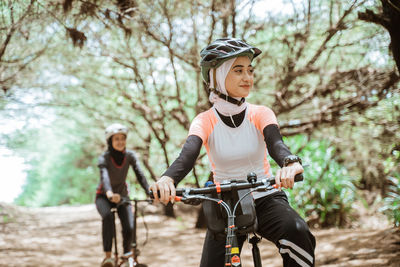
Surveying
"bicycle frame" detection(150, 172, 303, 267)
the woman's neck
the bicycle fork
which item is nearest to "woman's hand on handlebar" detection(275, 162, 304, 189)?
"bicycle frame" detection(150, 172, 303, 267)

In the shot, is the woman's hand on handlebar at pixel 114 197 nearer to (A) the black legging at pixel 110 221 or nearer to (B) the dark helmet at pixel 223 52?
(A) the black legging at pixel 110 221

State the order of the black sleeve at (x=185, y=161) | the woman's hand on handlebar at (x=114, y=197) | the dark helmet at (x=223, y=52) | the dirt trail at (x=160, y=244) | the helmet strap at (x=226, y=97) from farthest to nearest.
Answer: the dirt trail at (x=160, y=244), the woman's hand on handlebar at (x=114, y=197), the helmet strap at (x=226, y=97), the dark helmet at (x=223, y=52), the black sleeve at (x=185, y=161)

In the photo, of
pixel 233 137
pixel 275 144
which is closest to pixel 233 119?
pixel 233 137

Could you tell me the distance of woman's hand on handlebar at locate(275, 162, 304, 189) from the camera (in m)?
2.04

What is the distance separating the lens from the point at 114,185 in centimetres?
603

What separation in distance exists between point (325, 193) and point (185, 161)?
785cm

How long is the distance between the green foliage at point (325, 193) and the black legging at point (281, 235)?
7.54 meters

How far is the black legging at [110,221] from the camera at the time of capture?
5.47 m

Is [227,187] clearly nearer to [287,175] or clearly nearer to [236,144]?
[287,175]

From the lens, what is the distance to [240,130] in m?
2.63

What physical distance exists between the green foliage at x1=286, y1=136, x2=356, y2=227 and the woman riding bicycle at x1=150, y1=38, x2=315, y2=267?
7.39 m

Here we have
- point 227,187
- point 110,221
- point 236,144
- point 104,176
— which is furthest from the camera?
point 104,176

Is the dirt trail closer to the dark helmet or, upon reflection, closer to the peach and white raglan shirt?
the peach and white raglan shirt

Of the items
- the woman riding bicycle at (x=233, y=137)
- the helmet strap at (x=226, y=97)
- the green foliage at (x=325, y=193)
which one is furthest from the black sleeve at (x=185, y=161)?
the green foliage at (x=325, y=193)
